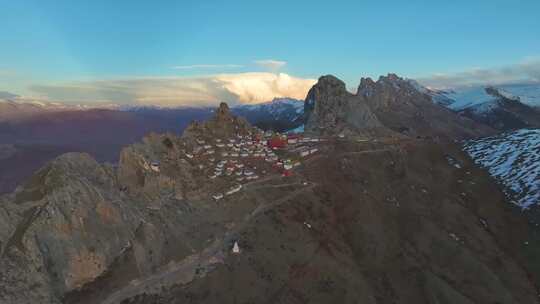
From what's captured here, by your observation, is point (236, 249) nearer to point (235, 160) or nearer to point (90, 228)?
point (90, 228)

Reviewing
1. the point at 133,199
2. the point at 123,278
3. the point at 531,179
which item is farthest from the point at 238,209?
the point at 531,179

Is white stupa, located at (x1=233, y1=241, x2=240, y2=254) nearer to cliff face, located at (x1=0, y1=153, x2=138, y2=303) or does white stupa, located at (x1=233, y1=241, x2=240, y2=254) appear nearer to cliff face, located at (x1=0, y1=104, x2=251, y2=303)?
cliff face, located at (x1=0, y1=104, x2=251, y2=303)

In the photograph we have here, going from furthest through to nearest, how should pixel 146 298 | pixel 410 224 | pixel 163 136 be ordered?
pixel 163 136 → pixel 410 224 → pixel 146 298

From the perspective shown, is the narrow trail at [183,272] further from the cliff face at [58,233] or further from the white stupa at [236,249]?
the cliff face at [58,233]

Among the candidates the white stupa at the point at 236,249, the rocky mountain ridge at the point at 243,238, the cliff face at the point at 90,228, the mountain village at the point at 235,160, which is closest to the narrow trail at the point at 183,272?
the rocky mountain ridge at the point at 243,238

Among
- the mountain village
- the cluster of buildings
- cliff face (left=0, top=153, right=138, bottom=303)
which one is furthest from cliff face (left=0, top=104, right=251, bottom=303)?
the cluster of buildings

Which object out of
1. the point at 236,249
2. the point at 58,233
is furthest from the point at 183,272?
the point at 58,233

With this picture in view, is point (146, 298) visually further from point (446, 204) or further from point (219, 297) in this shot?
point (446, 204)

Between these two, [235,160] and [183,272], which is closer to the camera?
[183,272]
